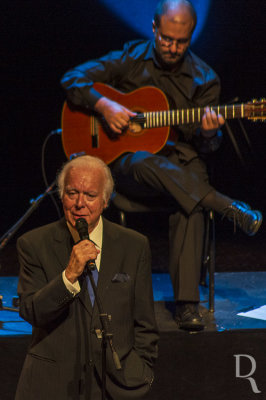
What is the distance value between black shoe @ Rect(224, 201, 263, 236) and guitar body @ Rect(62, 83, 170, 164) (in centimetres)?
57

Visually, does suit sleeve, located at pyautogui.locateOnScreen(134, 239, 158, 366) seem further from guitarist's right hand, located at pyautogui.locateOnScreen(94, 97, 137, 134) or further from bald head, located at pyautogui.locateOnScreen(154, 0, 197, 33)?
bald head, located at pyautogui.locateOnScreen(154, 0, 197, 33)

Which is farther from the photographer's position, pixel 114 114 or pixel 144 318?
pixel 114 114

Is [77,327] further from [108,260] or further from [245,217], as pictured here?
[245,217]

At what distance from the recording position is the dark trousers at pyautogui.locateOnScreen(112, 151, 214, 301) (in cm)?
307

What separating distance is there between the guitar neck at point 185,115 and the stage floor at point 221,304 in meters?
1.03

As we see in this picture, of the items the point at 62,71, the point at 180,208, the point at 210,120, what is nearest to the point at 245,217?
the point at 180,208

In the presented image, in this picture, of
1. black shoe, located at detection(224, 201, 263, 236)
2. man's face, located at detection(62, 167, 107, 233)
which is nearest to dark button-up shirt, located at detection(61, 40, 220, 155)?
black shoe, located at detection(224, 201, 263, 236)

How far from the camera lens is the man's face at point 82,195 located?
2182 mm

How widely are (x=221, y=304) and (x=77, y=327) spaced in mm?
1476

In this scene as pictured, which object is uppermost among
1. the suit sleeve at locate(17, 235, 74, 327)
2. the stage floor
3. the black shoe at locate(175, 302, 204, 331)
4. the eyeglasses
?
the eyeglasses

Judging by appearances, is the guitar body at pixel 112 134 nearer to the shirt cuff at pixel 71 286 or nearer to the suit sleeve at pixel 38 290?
the suit sleeve at pixel 38 290

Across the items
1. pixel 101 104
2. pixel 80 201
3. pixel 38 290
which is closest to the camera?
pixel 38 290

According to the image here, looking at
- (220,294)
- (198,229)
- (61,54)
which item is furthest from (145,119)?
(61,54)

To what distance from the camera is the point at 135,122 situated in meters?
3.42
